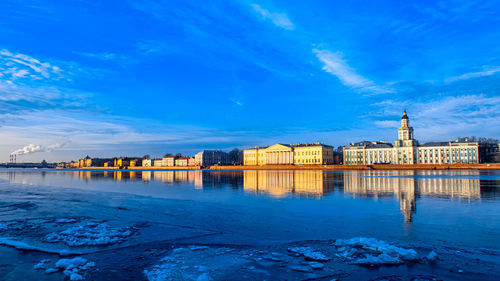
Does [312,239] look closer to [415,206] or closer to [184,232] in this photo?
[184,232]

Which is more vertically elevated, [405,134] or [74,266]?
[405,134]

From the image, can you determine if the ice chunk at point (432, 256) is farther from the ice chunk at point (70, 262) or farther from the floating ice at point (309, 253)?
the ice chunk at point (70, 262)

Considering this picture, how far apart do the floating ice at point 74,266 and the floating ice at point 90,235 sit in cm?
124

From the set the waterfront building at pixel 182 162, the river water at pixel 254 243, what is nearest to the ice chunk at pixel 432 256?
the river water at pixel 254 243

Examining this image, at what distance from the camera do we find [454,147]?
9462 centimetres

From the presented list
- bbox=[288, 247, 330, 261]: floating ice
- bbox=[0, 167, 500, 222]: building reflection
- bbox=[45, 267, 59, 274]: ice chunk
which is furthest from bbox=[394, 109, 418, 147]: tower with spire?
bbox=[45, 267, 59, 274]: ice chunk

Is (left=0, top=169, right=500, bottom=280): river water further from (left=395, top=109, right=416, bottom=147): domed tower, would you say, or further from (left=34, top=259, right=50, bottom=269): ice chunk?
(left=395, top=109, right=416, bottom=147): domed tower

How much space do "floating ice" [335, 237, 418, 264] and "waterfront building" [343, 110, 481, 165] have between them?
103m

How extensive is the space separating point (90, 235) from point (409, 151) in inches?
4233

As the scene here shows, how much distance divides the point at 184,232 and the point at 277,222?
271 centimetres

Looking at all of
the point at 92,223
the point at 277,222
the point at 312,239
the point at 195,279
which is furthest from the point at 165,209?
the point at 195,279

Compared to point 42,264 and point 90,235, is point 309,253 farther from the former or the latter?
point 90,235

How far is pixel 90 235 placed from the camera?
7863 millimetres

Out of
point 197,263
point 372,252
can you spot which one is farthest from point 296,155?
point 197,263
